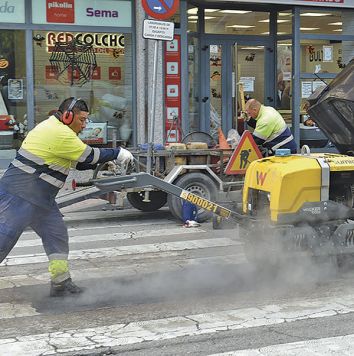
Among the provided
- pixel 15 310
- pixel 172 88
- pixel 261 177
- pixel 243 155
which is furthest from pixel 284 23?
pixel 15 310

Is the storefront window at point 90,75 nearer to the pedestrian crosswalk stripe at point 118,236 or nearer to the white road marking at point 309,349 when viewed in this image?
the pedestrian crosswalk stripe at point 118,236

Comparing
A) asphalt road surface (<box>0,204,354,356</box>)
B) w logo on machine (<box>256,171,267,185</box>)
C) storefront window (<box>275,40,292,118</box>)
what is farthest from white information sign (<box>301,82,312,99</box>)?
w logo on machine (<box>256,171,267,185</box>)

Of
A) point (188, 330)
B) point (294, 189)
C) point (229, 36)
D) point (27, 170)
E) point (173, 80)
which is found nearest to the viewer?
point (188, 330)

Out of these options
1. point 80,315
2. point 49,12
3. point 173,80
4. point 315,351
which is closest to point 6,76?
point 49,12

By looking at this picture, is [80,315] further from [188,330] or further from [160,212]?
[160,212]

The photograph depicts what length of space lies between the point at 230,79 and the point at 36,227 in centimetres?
Answer: 909

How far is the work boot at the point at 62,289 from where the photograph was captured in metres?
5.79

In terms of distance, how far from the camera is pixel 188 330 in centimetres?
483

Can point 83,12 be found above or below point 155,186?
above

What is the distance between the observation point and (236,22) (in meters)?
14.3

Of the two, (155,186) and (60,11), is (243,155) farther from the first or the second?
(60,11)

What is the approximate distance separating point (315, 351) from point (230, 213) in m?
2.20

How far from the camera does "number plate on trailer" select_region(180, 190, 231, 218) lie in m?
6.13

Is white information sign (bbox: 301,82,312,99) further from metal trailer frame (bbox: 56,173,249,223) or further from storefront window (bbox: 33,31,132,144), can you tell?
metal trailer frame (bbox: 56,173,249,223)
